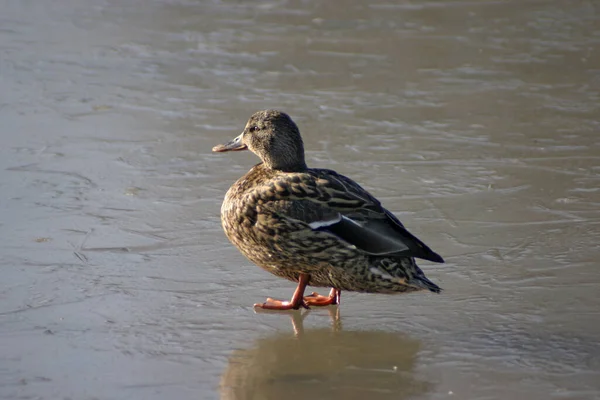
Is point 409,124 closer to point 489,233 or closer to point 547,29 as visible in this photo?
point 489,233

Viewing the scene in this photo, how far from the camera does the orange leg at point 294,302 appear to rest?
16.1 ft

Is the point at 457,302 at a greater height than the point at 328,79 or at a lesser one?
lesser

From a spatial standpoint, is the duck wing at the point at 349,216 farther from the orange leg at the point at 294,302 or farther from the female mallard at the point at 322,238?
the orange leg at the point at 294,302

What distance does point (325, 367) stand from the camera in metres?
4.27

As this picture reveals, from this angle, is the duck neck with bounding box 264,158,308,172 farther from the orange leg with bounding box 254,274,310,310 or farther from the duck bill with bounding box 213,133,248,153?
the orange leg with bounding box 254,274,310,310

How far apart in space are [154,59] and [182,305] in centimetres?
482

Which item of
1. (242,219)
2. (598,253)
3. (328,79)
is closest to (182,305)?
(242,219)

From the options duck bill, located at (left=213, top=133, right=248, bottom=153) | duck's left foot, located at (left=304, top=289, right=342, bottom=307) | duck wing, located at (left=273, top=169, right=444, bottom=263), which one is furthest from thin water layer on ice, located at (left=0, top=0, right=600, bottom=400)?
duck bill, located at (left=213, top=133, right=248, bottom=153)

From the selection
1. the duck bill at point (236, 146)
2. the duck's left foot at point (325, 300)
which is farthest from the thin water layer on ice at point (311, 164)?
the duck bill at point (236, 146)

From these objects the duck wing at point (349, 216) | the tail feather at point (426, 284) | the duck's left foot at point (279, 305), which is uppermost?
the duck wing at point (349, 216)

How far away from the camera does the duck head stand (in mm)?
5328

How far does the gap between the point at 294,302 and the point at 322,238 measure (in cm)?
35

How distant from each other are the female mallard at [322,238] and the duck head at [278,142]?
9.1 inches

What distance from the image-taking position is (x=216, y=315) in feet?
15.6
